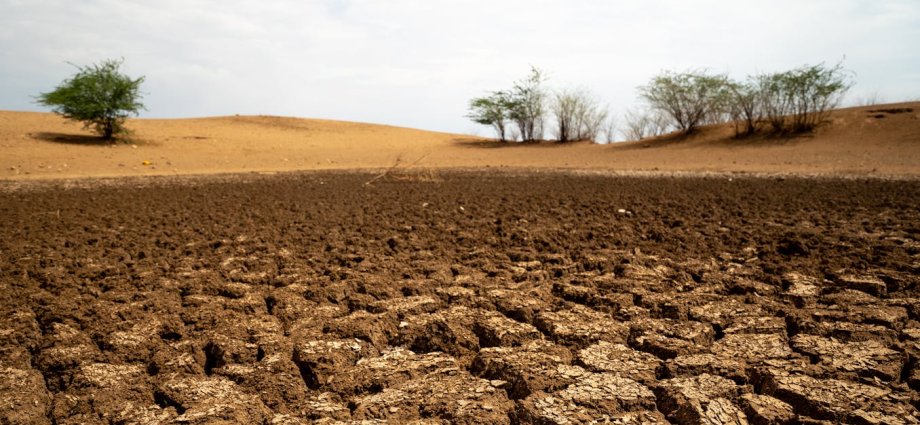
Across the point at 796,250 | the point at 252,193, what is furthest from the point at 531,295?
the point at 252,193

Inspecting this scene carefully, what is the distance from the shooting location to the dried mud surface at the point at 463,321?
2607 millimetres

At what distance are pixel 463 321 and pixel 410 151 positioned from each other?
1053 inches

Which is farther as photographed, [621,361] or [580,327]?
[580,327]

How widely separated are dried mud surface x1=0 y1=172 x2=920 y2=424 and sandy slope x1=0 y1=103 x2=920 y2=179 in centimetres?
1201

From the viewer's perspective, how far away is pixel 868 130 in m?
21.7

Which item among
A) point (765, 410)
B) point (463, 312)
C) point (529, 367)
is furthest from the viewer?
point (463, 312)

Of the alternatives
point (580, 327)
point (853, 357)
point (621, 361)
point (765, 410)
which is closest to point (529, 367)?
point (621, 361)

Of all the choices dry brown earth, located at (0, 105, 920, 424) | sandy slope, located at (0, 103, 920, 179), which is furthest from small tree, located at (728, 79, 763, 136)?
dry brown earth, located at (0, 105, 920, 424)

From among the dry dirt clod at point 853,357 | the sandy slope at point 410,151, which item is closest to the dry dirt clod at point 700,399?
the dry dirt clod at point 853,357

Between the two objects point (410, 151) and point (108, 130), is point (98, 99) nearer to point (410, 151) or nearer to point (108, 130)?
point (108, 130)

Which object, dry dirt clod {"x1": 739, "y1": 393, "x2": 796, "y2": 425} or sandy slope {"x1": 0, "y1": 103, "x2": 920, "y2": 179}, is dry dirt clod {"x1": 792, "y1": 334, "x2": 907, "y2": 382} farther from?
sandy slope {"x1": 0, "y1": 103, "x2": 920, "y2": 179}

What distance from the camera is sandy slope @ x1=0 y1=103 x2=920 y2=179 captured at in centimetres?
1805

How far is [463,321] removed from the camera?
3.61 metres

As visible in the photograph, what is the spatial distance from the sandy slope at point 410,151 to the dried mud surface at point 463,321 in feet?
39.4
